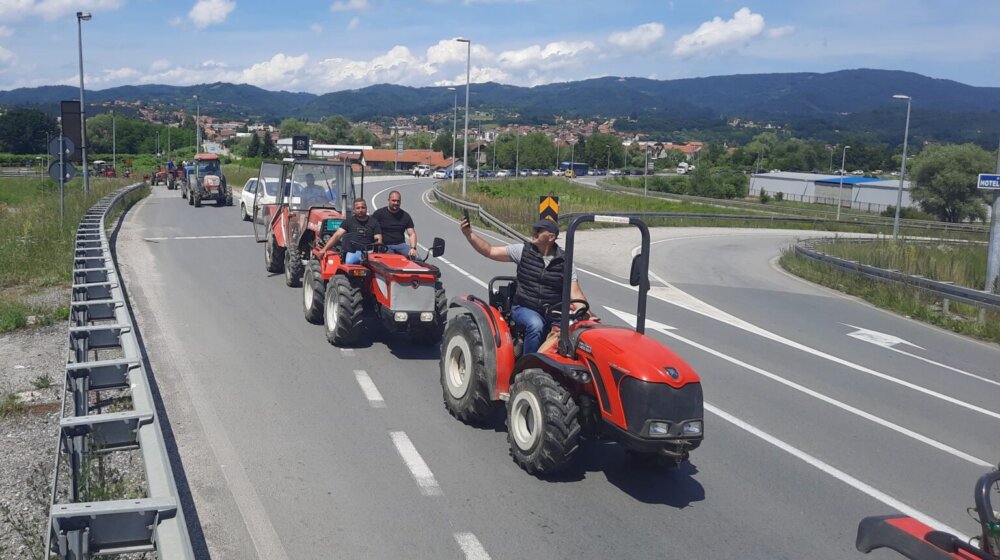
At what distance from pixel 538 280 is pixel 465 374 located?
49.0 inches

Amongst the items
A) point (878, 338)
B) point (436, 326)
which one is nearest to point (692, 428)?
point (436, 326)

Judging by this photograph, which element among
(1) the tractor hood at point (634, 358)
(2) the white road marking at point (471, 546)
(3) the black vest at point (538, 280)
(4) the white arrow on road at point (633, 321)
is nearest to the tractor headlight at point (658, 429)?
(1) the tractor hood at point (634, 358)

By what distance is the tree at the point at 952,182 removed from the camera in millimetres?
77125

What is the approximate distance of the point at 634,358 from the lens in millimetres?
6266

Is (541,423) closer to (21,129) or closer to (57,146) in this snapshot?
(57,146)

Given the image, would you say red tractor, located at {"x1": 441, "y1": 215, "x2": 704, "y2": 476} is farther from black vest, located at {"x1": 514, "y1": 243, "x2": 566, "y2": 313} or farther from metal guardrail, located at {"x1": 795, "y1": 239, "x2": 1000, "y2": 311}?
metal guardrail, located at {"x1": 795, "y1": 239, "x2": 1000, "y2": 311}

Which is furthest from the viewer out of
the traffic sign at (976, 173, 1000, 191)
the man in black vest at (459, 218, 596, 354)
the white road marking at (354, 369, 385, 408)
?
the traffic sign at (976, 173, 1000, 191)

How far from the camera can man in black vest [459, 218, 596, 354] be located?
7.49 meters

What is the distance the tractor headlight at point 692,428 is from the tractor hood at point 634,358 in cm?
28

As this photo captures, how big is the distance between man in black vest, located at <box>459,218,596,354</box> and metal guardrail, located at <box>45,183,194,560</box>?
3.03 meters

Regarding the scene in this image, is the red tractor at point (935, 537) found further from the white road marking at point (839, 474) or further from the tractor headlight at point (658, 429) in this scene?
the white road marking at point (839, 474)

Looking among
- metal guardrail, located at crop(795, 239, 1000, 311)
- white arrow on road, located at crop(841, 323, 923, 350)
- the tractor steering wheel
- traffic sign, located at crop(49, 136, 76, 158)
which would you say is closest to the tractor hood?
the tractor steering wheel

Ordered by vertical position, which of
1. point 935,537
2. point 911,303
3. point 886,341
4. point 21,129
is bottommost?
point 886,341

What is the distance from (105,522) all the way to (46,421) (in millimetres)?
4567
